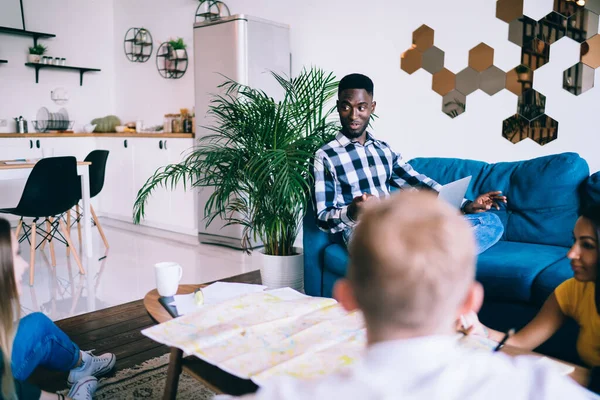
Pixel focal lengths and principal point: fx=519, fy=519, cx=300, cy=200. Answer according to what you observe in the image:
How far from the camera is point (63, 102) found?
5668 millimetres

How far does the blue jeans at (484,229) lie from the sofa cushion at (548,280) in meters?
0.30

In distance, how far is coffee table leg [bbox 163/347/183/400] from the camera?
4.21ft

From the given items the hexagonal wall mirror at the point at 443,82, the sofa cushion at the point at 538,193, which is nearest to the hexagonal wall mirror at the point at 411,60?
the hexagonal wall mirror at the point at 443,82

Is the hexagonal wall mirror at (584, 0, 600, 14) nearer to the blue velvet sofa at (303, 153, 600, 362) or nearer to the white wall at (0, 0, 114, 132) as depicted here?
the blue velvet sofa at (303, 153, 600, 362)

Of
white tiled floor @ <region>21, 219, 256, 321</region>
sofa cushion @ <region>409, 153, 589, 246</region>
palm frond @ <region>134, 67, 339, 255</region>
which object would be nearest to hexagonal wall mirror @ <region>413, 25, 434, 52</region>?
Answer: palm frond @ <region>134, 67, 339, 255</region>

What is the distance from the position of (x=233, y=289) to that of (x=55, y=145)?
428 cm

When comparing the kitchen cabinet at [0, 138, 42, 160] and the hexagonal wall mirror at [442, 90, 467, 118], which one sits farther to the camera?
the kitchen cabinet at [0, 138, 42, 160]

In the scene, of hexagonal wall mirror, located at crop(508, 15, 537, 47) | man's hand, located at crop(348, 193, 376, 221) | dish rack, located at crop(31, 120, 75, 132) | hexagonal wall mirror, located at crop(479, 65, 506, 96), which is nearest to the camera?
man's hand, located at crop(348, 193, 376, 221)

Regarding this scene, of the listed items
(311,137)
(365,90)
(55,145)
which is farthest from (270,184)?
(55,145)

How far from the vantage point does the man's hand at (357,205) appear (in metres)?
2.07

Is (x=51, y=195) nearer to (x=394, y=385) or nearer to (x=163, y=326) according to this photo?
(x=163, y=326)

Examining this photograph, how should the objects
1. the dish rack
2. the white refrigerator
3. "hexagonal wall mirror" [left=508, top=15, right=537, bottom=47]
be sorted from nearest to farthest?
"hexagonal wall mirror" [left=508, top=15, right=537, bottom=47], the white refrigerator, the dish rack

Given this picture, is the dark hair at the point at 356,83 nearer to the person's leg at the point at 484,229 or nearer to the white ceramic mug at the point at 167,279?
the person's leg at the point at 484,229

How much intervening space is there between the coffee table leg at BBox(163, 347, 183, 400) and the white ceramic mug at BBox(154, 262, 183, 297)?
1.08 ft
